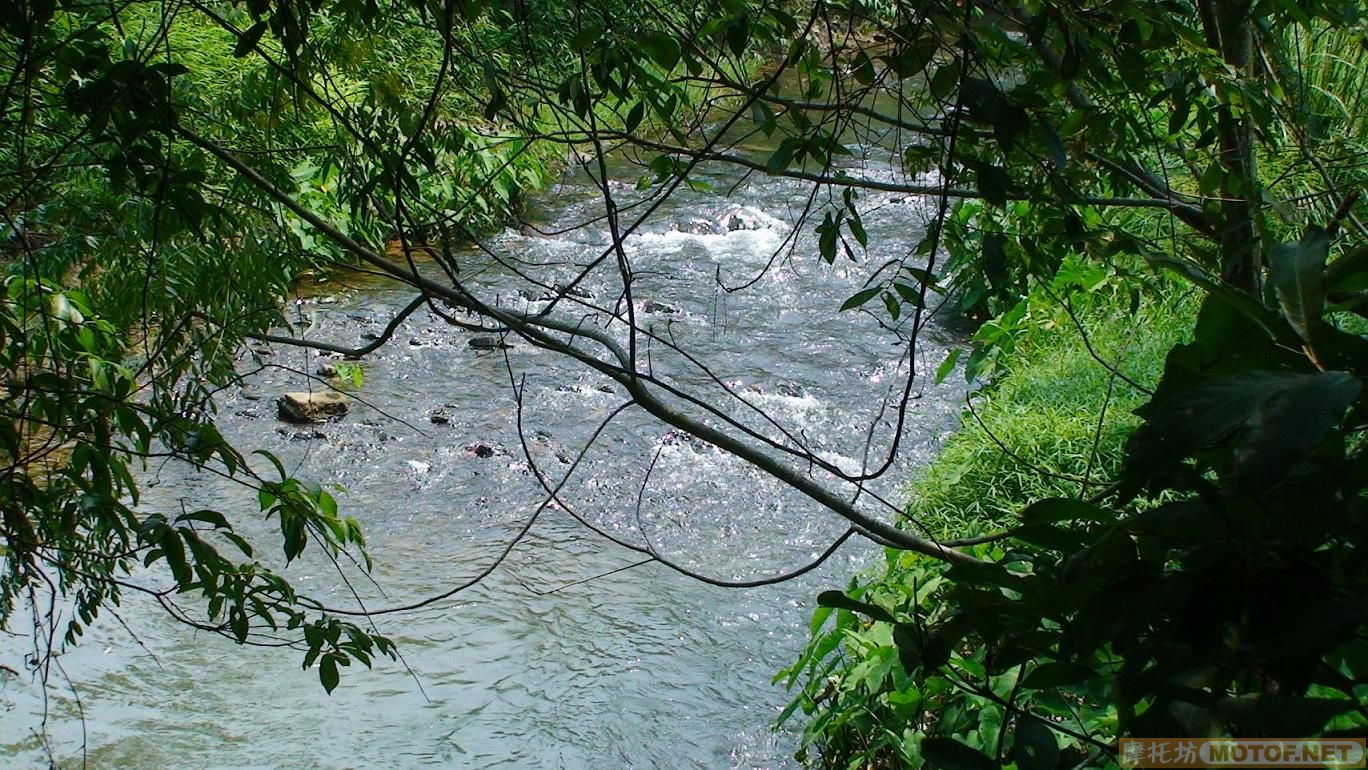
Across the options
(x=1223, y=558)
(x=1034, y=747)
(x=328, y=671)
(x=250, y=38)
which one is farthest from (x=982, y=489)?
(x=1223, y=558)

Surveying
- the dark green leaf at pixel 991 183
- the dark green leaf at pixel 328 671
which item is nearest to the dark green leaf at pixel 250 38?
the dark green leaf at pixel 328 671

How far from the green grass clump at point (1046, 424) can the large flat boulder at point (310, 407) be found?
2521 mm

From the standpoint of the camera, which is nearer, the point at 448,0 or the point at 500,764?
the point at 448,0

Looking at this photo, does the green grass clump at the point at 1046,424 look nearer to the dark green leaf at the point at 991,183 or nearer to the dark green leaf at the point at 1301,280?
the dark green leaf at the point at 991,183

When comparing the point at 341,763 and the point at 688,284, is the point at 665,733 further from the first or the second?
the point at 688,284

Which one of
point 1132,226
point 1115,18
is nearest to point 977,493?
point 1132,226

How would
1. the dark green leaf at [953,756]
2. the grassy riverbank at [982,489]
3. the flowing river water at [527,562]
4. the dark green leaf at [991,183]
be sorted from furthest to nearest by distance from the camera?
the flowing river water at [527,562] → the grassy riverbank at [982,489] → the dark green leaf at [991,183] → the dark green leaf at [953,756]

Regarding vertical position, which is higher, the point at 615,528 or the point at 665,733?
the point at 615,528

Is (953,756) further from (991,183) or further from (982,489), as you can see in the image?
(982,489)

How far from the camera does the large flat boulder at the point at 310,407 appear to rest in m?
4.94

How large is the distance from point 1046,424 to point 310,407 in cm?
306

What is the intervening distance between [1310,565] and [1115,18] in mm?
1209

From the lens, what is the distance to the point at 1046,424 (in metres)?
3.98

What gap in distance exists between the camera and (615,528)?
14.2 ft
